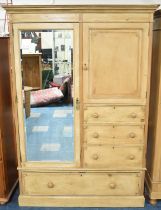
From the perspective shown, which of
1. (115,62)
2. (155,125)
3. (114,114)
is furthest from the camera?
(155,125)

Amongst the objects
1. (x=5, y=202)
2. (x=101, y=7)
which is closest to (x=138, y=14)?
(x=101, y=7)

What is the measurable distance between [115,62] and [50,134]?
846 millimetres

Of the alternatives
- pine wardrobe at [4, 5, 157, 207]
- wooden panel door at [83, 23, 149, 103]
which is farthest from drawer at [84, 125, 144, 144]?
wooden panel door at [83, 23, 149, 103]

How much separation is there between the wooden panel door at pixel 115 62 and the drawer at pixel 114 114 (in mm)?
72

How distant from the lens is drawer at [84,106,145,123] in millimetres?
2381

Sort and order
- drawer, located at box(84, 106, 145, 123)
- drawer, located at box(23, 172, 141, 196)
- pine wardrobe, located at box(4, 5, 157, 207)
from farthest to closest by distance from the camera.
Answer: drawer, located at box(23, 172, 141, 196), drawer, located at box(84, 106, 145, 123), pine wardrobe, located at box(4, 5, 157, 207)

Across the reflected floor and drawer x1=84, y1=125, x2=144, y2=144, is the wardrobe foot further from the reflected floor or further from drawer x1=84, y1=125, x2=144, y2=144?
the reflected floor

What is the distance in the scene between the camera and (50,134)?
8.12 ft

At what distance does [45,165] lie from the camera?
2.53m

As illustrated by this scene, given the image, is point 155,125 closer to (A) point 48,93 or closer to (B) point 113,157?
(B) point 113,157

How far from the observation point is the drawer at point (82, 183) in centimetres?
254

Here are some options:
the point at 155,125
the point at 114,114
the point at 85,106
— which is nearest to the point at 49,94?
the point at 85,106

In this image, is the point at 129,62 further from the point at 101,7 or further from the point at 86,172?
the point at 86,172

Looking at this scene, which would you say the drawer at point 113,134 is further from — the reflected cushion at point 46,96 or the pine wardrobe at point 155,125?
the reflected cushion at point 46,96
